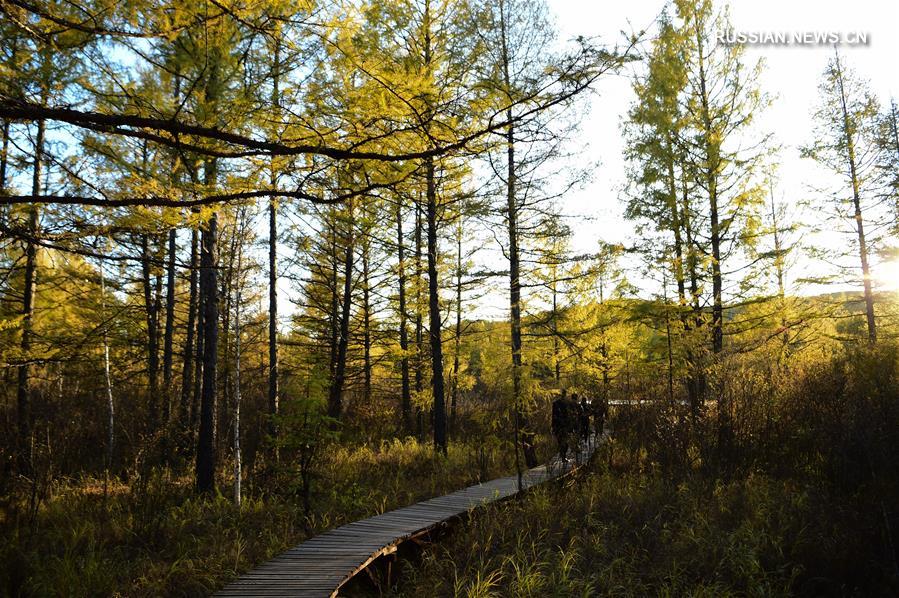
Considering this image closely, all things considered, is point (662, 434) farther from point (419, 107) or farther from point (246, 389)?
point (246, 389)

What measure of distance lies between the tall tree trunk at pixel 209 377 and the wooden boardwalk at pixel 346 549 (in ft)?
10.4

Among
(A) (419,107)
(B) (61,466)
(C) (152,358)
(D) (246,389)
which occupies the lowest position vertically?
(B) (61,466)

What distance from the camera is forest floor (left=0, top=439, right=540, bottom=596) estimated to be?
5.57 m

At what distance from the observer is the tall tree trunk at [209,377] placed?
28.1 feet

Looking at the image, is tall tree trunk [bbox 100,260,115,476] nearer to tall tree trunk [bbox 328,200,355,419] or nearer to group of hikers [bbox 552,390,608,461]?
tall tree trunk [bbox 328,200,355,419]

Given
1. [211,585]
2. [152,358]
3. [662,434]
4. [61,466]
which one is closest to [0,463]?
[61,466]

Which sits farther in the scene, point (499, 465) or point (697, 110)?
point (697, 110)

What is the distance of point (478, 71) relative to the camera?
33.0 ft

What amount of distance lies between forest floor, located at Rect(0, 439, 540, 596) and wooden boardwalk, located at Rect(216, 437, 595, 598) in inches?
26.5

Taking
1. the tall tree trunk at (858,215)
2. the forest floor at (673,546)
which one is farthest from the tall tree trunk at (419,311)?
the tall tree trunk at (858,215)

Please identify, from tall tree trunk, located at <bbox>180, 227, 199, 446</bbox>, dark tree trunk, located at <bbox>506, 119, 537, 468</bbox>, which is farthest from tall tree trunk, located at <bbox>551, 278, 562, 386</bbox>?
tall tree trunk, located at <bbox>180, 227, 199, 446</bbox>

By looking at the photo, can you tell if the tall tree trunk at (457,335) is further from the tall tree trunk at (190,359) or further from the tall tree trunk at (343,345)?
the tall tree trunk at (190,359)

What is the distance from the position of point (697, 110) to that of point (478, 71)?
6.88 m

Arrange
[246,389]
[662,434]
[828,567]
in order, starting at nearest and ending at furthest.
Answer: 1. [828,567]
2. [662,434]
3. [246,389]
